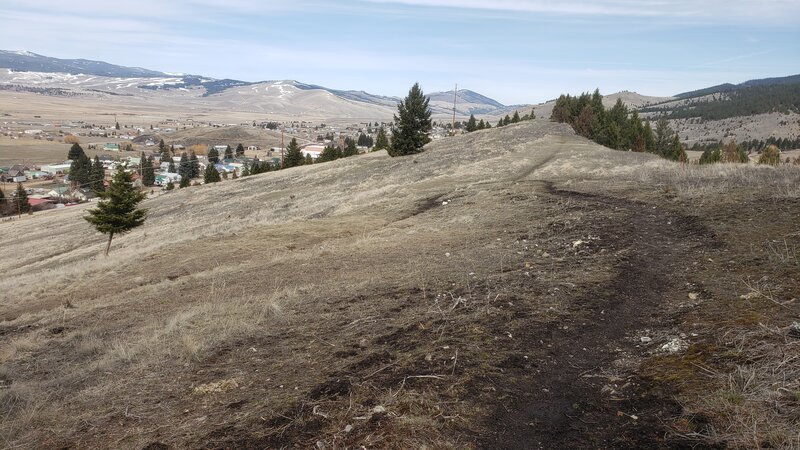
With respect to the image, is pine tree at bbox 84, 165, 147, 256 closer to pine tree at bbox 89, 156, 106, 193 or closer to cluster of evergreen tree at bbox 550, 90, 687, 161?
cluster of evergreen tree at bbox 550, 90, 687, 161

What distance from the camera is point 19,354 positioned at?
10.2 m

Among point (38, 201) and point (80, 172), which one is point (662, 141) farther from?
point (80, 172)

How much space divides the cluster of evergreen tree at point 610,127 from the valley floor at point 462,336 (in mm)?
43854

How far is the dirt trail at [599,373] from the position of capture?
4523 mm

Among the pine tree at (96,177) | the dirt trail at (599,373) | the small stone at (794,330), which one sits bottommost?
the pine tree at (96,177)

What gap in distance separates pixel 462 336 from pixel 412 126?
42.2m

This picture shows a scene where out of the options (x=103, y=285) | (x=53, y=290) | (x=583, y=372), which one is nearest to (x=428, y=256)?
(x=583, y=372)

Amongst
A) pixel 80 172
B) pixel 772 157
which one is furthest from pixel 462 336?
pixel 80 172

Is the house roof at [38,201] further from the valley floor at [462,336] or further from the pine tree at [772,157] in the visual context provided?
the pine tree at [772,157]

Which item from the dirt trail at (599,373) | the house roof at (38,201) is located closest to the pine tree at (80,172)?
the house roof at (38,201)

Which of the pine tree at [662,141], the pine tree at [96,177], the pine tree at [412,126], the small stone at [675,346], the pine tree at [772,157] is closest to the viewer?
the small stone at [675,346]

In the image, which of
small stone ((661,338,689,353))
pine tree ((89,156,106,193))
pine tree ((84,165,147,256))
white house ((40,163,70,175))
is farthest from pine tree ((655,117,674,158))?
white house ((40,163,70,175))

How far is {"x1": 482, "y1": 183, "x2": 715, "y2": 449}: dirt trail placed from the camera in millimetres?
4523

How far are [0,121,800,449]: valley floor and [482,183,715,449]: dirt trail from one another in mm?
27
